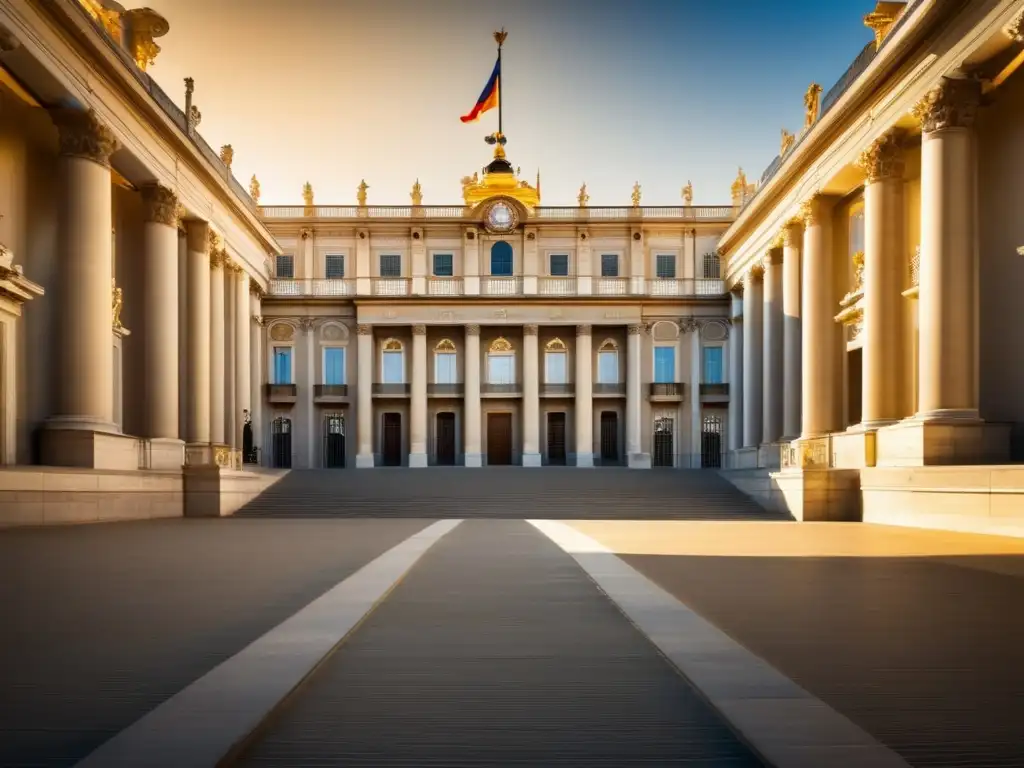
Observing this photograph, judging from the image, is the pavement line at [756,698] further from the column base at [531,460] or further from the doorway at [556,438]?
the doorway at [556,438]

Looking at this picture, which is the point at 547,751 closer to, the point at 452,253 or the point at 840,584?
the point at 840,584

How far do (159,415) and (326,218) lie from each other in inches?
993

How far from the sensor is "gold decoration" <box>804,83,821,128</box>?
3472cm

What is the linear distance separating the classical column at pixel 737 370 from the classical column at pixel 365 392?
63.1 ft

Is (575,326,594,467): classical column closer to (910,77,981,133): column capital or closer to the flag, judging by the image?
the flag

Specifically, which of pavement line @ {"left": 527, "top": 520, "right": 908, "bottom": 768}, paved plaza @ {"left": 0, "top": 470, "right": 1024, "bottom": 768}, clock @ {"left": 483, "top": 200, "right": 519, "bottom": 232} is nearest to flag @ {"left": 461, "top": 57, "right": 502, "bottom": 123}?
clock @ {"left": 483, "top": 200, "right": 519, "bottom": 232}

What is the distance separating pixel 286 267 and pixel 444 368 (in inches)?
414

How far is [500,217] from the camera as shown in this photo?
176ft

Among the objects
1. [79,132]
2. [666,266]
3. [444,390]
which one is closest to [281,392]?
[444,390]

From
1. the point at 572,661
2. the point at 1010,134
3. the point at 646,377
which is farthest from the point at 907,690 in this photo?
the point at 646,377

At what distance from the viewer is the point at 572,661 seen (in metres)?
6.43

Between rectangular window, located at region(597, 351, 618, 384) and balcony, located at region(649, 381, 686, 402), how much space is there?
2297mm

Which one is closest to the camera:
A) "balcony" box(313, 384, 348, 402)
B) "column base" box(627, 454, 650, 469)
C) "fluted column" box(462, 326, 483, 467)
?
"column base" box(627, 454, 650, 469)

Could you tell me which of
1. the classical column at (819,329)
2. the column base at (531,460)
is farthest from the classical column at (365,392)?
the classical column at (819,329)
